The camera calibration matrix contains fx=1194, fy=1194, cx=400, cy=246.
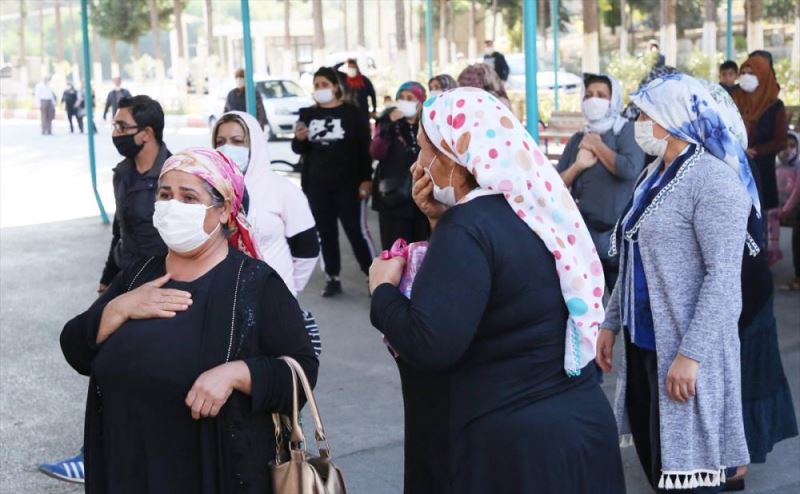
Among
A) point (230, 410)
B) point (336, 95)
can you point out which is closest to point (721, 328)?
point (230, 410)

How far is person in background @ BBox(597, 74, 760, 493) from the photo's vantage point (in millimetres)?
3861

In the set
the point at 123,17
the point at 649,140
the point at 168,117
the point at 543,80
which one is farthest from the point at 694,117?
the point at 123,17

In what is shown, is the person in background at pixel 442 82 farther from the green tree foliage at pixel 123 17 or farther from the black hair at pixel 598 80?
the green tree foliage at pixel 123 17

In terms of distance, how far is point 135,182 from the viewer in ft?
16.3

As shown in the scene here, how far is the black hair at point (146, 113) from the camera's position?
16.4 feet

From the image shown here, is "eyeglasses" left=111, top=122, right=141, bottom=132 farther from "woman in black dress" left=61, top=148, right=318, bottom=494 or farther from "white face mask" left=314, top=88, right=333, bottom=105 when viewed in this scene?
"white face mask" left=314, top=88, right=333, bottom=105

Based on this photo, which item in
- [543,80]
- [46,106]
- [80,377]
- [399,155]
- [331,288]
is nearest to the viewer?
[80,377]

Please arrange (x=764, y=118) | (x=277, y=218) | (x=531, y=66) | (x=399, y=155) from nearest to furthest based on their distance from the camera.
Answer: (x=277, y=218) → (x=531, y=66) → (x=399, y=155) → (x=764, y=118)

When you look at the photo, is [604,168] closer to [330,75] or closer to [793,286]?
[330,75]

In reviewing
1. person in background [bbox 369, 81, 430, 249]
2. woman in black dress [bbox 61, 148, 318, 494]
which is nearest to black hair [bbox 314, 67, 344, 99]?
person in background [bbox 369, 81, 430, 249]

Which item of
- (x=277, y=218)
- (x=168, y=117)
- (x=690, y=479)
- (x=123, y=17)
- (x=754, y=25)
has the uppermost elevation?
(x=123, y=17)

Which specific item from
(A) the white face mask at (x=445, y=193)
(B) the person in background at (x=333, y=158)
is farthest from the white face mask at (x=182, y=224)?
(B) the person in background at (x=333, y=158)

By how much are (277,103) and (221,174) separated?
23.9 metres

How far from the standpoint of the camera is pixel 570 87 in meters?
31.4
